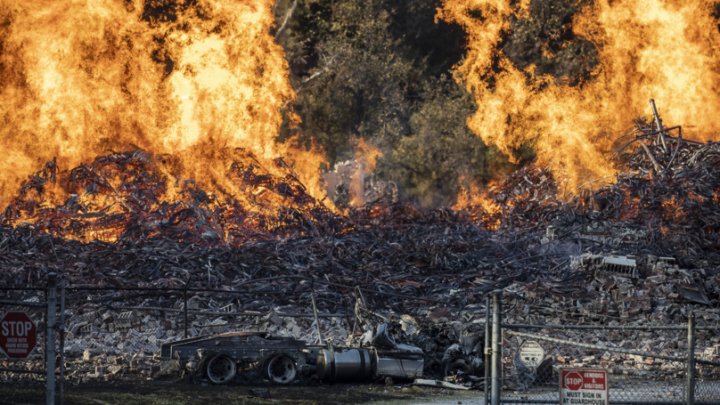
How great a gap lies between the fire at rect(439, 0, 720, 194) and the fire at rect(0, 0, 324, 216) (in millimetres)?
8792

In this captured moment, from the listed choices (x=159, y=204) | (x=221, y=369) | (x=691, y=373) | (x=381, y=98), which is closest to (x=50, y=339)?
(x=691, y=373)

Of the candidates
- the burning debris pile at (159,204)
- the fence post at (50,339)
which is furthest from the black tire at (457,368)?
the burning debris pile at (159,204)

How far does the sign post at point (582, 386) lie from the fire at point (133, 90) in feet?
65.2

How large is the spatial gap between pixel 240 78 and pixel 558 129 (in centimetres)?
1123

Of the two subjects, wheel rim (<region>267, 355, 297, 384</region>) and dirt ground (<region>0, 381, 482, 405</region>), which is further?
wheel rim (<region>267, 355, 297, 384</region>)

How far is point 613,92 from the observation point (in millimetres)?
37688

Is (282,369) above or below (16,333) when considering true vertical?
below

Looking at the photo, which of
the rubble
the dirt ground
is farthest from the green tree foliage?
the dirt ground

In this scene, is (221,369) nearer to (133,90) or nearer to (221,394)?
(221,394)

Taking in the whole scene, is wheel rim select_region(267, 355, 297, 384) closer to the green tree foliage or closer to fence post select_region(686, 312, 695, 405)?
fence post select_region(686, 312, 695, 405)

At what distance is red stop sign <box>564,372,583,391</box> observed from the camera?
998 cm

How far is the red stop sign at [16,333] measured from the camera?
32.6ft

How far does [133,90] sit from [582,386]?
22.6 m

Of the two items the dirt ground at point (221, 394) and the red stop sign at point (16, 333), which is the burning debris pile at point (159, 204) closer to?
the dirt ground at point (221, 394)
